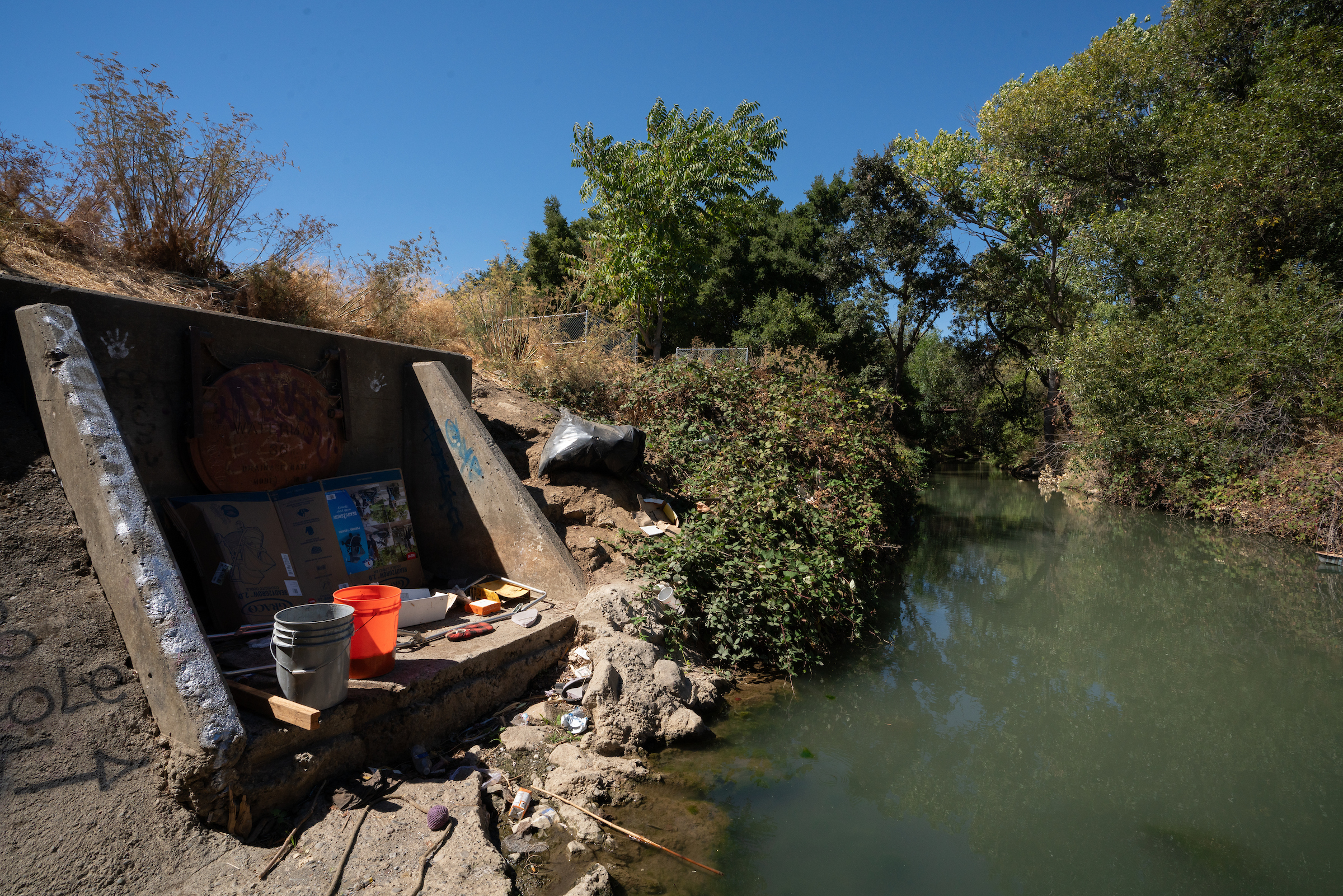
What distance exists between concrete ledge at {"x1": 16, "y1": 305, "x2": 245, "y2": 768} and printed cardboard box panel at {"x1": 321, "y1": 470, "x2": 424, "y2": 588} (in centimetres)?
173

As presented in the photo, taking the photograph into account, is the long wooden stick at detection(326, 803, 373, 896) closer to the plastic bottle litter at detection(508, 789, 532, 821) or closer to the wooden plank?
the wooden plank

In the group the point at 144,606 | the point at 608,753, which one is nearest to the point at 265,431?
the point at 144,606

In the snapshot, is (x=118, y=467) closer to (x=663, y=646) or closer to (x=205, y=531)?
(x=205, y=531)

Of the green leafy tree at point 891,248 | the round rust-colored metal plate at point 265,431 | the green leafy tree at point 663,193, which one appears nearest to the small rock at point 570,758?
the round rust-colored metal plate at point 265,431

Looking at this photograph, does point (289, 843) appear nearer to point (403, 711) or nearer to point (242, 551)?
point (403, 711)

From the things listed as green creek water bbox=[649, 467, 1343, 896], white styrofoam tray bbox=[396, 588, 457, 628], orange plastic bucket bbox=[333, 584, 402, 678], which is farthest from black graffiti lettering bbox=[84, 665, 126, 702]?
green creek water bbox=[649, 467, 1343, 896]

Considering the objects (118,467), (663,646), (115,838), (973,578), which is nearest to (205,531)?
(118,467)

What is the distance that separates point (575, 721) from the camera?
3.86m

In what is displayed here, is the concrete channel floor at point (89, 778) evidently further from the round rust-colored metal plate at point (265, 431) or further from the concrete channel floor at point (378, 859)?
the round rust-colored metal plate at point (265, 431)

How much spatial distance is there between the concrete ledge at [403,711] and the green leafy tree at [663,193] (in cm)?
848

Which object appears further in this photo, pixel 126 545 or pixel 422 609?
pixel 422 609

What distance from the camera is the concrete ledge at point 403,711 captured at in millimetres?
2695

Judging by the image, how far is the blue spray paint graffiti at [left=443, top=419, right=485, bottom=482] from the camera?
209 inches

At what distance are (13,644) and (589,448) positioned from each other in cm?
434
